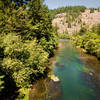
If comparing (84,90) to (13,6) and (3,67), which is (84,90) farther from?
(13,6)

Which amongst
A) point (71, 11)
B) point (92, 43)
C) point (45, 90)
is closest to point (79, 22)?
point (71, 11)

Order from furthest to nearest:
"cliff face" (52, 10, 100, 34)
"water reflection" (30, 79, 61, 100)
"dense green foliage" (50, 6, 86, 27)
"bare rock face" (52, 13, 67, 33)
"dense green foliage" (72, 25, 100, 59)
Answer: "dense green foliage" (50, 6, 86, 27), "bare rock face" (52, 13, 67, 33), "cliff face" (52, 10, 100, 34), "dense green foliage" (72, 25, 100, 59), "water reflection" (30, 79, 61, 100)

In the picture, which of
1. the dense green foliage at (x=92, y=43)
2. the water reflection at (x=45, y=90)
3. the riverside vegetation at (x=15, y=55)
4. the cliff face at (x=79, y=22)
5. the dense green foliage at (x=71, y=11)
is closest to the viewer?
the riverside vegetation at (x=15, y=55)

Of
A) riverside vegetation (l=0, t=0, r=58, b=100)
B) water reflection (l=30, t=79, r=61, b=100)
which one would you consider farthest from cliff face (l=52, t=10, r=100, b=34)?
water reflection (l=30, t=79, r=61, b=100)

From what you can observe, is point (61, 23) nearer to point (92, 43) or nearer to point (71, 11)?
point (71, 11)

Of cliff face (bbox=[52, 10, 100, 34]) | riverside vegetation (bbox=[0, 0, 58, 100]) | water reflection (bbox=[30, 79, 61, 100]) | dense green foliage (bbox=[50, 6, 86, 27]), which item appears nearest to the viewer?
riverside vegetation (bbox=[0, 0, 58, 100])

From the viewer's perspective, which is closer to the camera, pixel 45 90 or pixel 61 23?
pixel 45 90

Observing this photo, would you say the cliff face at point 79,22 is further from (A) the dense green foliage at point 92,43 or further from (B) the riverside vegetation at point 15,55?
(B) the riverside vegetation at point 15,55

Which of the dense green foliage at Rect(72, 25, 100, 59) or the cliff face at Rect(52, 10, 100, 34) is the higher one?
the cliff face at Rect(52, 10, 100, 34)

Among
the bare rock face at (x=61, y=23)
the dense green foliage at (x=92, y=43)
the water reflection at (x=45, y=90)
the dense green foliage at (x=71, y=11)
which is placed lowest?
the water reflection at (x=45, y=90)

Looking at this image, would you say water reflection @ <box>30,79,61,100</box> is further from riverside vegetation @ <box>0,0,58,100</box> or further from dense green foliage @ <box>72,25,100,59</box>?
dense green foliage @ <box>72,25,100,59</box>

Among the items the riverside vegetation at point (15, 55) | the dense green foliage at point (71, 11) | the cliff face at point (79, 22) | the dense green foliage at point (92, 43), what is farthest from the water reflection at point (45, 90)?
the dense green foliage at point (71, 11)

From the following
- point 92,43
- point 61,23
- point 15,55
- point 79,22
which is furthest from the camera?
point 61,23

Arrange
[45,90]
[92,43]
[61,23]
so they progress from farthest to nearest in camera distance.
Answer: [61,23], [92,43], [45,90]
